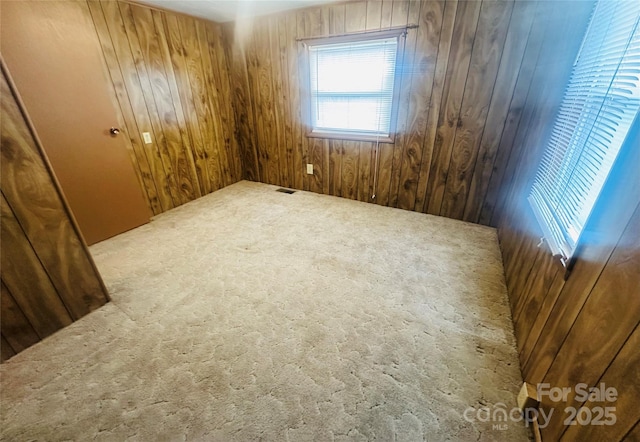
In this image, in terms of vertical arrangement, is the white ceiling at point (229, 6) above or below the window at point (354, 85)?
above

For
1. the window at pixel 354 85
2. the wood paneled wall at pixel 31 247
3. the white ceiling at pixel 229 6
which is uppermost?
the white ceiling at pixel 229 6

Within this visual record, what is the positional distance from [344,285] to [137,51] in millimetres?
2949

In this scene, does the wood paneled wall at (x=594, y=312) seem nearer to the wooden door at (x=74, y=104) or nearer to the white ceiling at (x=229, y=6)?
the white ceiling at (x=229, y=6)

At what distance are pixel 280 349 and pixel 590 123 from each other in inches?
72.7

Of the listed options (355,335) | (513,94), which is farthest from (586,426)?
(513,94)

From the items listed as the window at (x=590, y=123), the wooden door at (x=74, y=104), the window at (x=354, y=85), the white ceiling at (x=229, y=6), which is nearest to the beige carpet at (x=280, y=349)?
the wooden door at (x=74, y=104)

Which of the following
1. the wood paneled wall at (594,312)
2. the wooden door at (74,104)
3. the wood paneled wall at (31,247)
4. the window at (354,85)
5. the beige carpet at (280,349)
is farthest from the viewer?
the window at (354,85)

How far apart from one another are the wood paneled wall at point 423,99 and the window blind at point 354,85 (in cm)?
14

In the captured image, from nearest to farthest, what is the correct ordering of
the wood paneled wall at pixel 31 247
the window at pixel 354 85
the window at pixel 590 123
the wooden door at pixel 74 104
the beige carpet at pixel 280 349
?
the window at pixel 590 123, the beige carpet at pixel 280 349, the wood paneled wall at pixel 31 247, the wooden door at pixel 74 104, the window at pixel 354 85

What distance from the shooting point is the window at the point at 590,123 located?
95cm

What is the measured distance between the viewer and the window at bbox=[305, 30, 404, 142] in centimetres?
255

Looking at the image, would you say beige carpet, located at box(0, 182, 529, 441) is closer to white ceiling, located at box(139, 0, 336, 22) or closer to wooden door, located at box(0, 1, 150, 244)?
wooden door, located at box(0, 1, 150, 244)

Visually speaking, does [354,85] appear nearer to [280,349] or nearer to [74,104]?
[74,104]

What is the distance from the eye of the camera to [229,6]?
2617 millimetres
